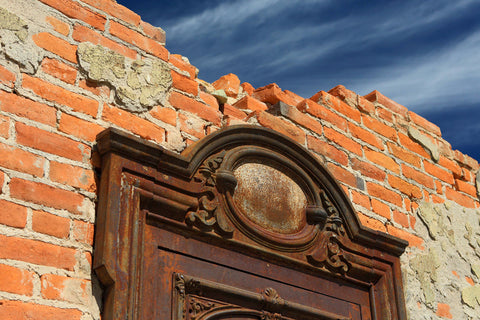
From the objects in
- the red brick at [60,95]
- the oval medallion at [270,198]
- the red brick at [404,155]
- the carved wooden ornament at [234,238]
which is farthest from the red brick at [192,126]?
the red brick at [404,155]

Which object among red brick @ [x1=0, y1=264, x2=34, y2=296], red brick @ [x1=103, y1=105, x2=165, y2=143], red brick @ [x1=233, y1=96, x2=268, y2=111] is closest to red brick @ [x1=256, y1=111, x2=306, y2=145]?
red brick @ [x1=233, y1=96, x2=268, y2=111]

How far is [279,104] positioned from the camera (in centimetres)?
383

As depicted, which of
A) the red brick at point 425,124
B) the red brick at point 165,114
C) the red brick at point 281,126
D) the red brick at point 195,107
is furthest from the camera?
the red brick at point 425,124

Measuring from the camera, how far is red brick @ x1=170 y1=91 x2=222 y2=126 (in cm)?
330

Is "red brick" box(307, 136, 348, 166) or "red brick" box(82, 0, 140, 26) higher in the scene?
"red brick" box(82, 0, 140, 26)

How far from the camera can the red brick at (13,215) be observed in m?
2.47

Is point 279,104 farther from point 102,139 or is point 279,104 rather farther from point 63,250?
point 63,250

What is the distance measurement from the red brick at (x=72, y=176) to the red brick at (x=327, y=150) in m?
1.44

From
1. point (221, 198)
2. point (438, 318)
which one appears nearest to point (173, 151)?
point (221, 198)

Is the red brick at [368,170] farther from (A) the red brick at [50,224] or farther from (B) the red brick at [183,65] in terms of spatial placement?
(A) the red brick at [50,224]

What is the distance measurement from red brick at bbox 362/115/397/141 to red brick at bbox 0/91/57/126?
2.15 meters

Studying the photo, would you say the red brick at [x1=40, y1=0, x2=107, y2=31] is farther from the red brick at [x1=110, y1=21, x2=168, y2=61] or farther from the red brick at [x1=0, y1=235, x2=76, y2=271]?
the red brick at [x1=0, y1=235, x2=76, y2=271]

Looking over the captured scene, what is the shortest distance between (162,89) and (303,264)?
40.7 inches

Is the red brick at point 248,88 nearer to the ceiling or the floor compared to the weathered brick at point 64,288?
nearer to the ceiling
